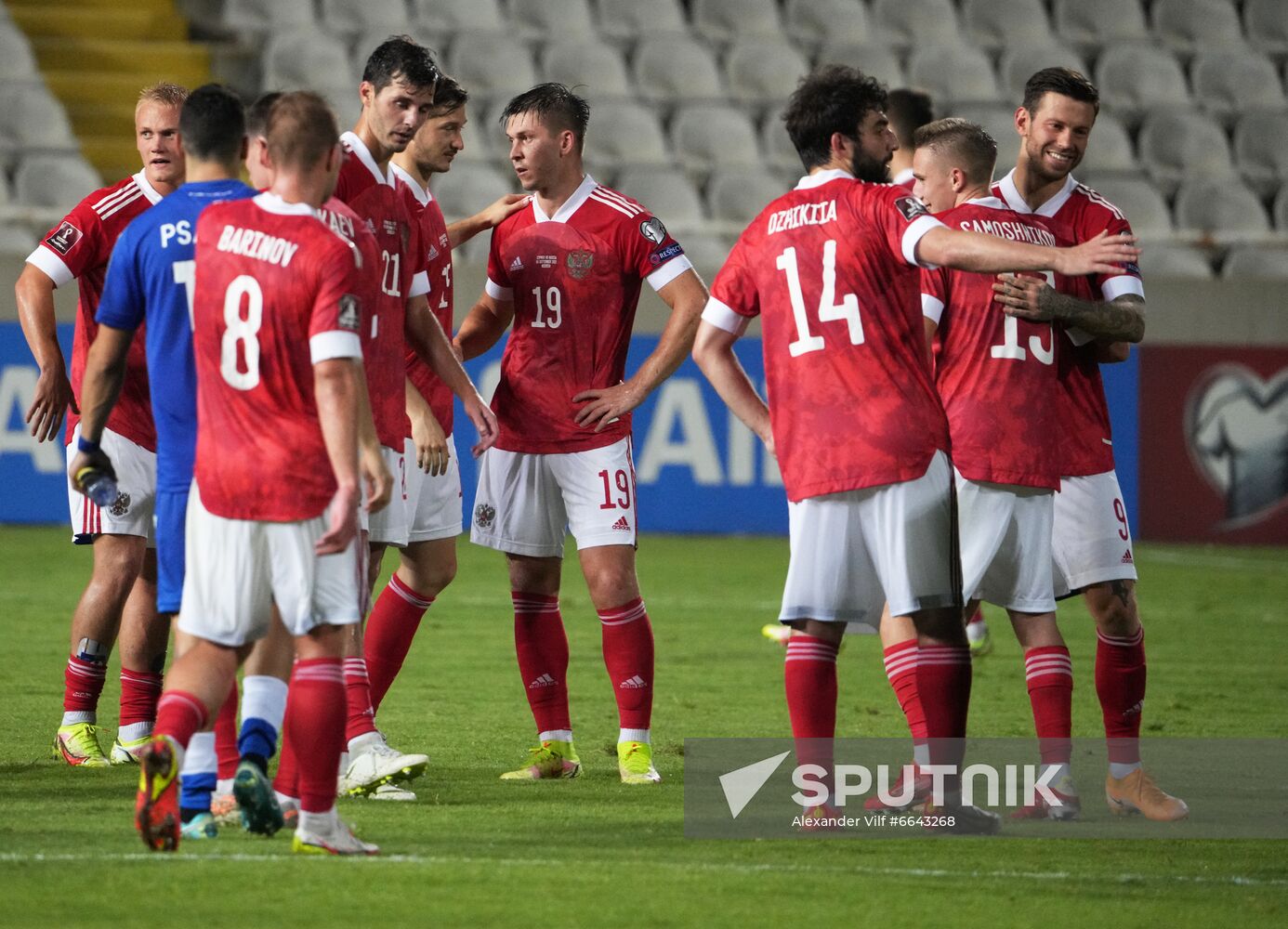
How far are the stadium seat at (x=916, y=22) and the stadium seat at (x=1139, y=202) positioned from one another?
2456 millimetres

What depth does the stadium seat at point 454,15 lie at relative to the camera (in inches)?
706

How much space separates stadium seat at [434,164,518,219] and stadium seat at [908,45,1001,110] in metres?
4.31

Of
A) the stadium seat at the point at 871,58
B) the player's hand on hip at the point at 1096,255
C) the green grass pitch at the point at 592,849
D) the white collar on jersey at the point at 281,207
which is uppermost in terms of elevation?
the stadium seat at the point at 871,58

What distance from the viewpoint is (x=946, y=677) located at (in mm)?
4941

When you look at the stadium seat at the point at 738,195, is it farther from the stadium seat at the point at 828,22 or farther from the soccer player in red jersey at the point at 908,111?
the soccer player in red jersey at the point at 908,111

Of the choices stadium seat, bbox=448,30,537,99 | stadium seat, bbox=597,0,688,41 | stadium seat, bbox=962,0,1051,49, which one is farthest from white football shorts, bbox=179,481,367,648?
stadium seat, bbox=962,0,1051,49

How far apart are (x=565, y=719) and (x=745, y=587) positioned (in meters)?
5.62

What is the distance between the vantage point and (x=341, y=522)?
426cm

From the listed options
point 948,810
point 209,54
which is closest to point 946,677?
point 948,810

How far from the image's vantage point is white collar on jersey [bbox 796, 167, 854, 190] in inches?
199

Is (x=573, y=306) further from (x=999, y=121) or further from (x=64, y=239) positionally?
(x=999, y=121)

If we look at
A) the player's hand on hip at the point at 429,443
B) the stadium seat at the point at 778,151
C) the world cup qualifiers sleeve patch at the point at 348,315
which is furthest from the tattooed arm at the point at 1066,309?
the stadium seat at the point at 778,151

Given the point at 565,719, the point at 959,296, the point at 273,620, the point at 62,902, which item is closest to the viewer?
the point at 62,902

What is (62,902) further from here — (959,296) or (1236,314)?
(1236,314)
